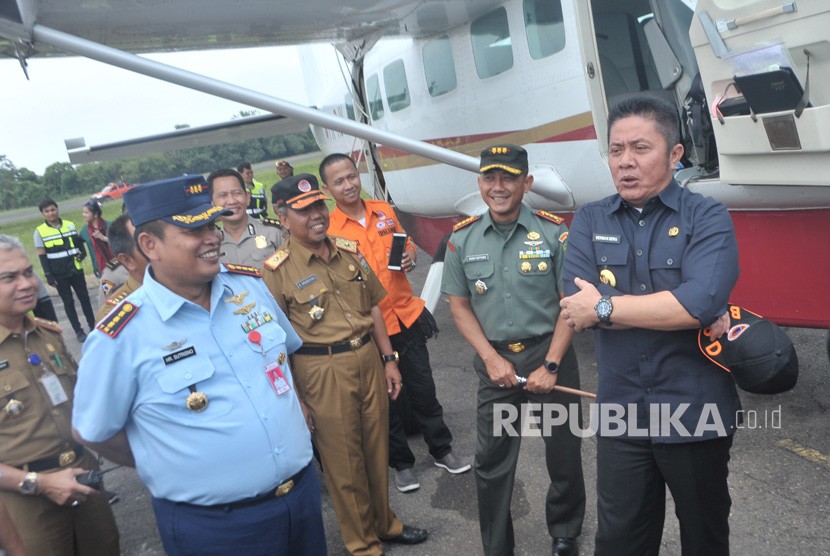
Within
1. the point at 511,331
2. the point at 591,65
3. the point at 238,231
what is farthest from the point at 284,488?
the point at 591,65

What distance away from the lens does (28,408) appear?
2.31 meters

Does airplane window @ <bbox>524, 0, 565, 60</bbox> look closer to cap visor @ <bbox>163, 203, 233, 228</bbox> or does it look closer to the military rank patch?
cap visor @ <bbox>163, 203, 233, 228</bbox>

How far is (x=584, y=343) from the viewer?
18.6 ft

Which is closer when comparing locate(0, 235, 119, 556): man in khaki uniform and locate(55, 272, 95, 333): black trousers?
locate(0, 235, 119, 556): man in khaki uniform

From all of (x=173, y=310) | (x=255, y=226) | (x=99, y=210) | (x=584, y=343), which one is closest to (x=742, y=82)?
(x=173, y=310)

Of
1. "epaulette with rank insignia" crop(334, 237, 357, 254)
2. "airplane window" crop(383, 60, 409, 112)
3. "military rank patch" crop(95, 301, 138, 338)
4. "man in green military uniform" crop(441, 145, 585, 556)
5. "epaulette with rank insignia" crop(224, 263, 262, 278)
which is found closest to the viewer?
"military rank patch" crop(95, 301, 138, 338)

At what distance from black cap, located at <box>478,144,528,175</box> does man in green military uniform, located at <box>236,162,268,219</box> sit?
26.4 ft

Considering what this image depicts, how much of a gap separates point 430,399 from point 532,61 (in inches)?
102

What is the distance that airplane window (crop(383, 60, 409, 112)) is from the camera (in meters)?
6.75

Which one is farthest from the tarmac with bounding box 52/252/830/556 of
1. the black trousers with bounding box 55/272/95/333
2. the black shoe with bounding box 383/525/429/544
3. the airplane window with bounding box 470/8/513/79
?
the black trousers with bounding box 55/272/95/333

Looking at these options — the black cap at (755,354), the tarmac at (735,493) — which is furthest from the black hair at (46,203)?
the black cap at (755,354)

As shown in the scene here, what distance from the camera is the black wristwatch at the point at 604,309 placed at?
1.96 metres

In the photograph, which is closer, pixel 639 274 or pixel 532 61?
pixel 639 274

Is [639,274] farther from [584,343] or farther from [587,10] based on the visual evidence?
[584,343]
